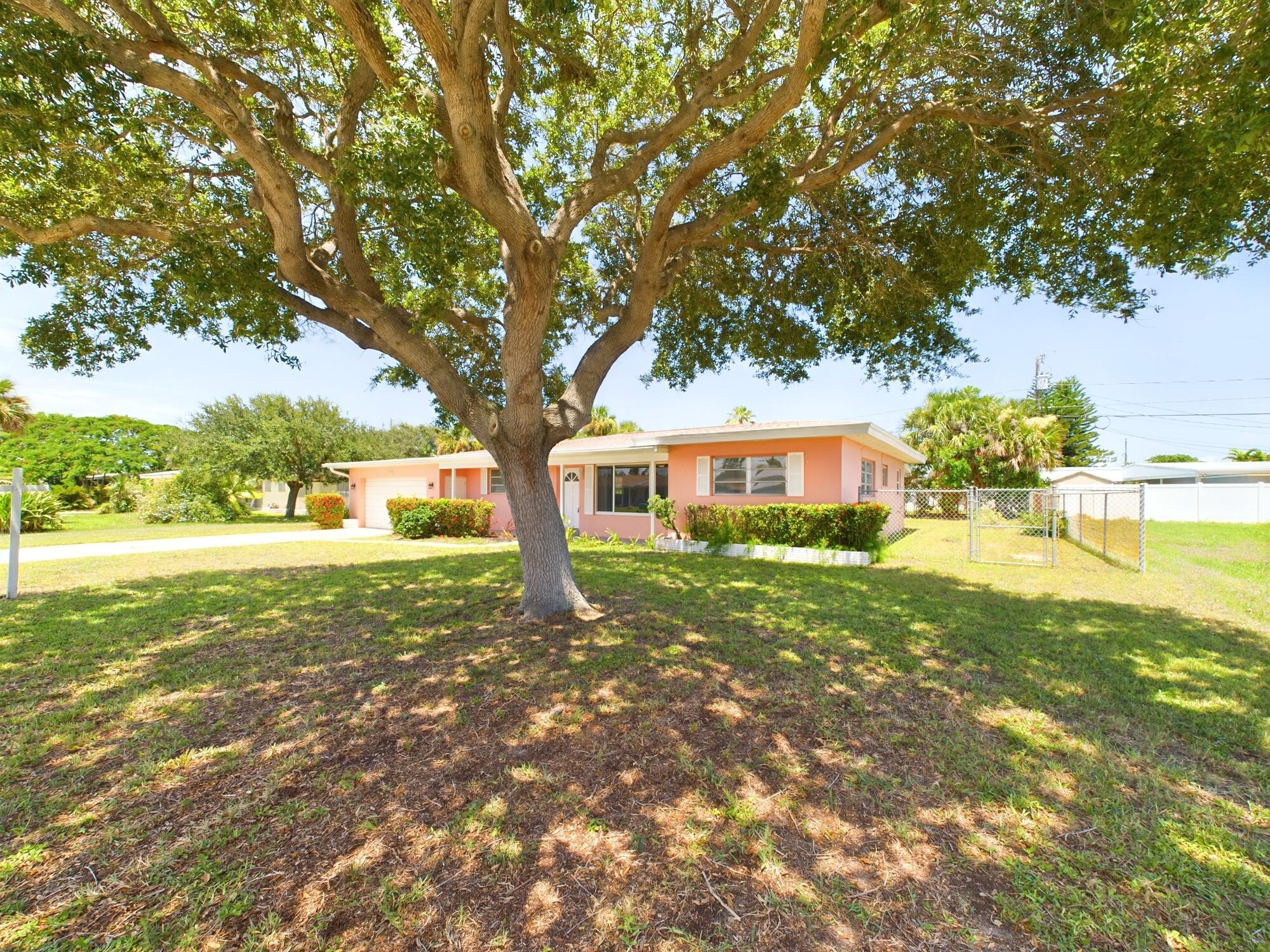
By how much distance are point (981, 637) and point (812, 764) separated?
11.9 feet

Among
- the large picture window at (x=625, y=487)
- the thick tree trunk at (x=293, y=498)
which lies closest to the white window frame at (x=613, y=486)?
the large picture window at (x=625, y=487)

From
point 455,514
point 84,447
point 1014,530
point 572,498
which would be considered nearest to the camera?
point 455,514

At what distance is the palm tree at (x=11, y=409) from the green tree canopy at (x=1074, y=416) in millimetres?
51772

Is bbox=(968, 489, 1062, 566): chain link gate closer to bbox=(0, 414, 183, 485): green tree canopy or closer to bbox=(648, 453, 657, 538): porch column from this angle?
bbox=(648, 453, 657, 538): porch column

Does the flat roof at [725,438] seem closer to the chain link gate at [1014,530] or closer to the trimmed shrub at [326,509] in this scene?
the chain link gate at [1014,530]

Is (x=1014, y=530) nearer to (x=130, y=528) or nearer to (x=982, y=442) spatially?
(x=982, y=442)

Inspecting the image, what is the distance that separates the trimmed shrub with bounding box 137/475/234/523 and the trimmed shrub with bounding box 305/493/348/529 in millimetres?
4861

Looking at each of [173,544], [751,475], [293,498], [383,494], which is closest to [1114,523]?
[751,475]

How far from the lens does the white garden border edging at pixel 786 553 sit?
415 inches

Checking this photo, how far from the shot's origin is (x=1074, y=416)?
117 ft

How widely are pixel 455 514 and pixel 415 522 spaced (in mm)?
1240

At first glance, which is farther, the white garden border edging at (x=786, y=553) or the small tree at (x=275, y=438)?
the small tree at (x=275, y=438)

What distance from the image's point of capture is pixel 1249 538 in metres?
14.8

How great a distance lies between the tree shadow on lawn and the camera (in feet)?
6.45
